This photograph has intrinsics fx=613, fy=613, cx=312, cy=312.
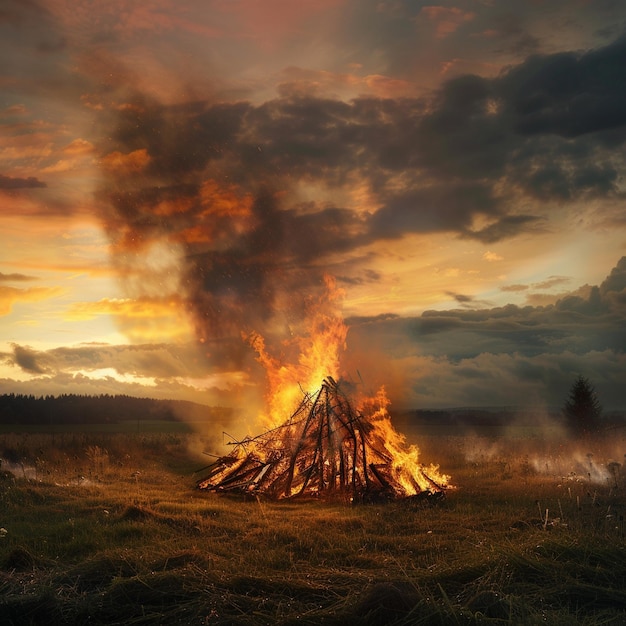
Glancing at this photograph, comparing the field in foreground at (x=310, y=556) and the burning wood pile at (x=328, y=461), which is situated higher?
the burning wood pile at (x=328, y=461)

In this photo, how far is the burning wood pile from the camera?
14.5 m

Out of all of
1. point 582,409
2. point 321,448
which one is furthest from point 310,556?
point 582,409

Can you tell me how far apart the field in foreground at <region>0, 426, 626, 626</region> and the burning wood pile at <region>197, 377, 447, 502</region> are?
874 millimetres

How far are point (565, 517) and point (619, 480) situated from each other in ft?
17.6

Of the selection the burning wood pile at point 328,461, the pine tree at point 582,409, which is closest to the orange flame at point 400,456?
the burning wood pile at point 328,461

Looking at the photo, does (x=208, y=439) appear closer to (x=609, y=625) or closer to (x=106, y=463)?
(x=106, y=463)

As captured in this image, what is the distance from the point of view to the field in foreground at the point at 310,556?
6039mm

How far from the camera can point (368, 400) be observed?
16.9m

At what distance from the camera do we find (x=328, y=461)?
50.4 ft

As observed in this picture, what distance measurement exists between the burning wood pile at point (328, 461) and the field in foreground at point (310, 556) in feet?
2.87

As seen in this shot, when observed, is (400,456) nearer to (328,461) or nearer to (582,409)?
(328,461)

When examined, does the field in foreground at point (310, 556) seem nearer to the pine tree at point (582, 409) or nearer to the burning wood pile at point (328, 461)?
the burning wood pile at point (328, 461)

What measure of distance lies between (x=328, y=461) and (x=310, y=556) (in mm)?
6857

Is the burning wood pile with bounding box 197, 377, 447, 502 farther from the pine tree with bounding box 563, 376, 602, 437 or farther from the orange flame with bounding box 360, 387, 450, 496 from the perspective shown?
the pine tree with bounding box 563, 376, 602, 437
